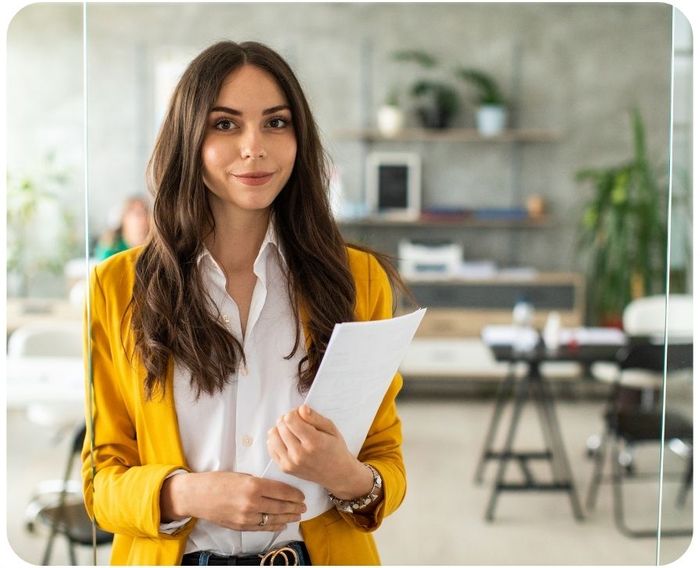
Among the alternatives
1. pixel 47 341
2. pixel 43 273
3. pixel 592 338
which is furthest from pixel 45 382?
pixel 592 338

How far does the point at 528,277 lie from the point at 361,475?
16.0ft

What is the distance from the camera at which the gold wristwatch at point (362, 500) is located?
3.62ft

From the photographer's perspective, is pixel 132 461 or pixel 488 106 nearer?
pixel 132 461

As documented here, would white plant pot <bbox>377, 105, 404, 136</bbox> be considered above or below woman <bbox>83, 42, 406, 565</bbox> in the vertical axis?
above

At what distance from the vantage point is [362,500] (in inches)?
43.4

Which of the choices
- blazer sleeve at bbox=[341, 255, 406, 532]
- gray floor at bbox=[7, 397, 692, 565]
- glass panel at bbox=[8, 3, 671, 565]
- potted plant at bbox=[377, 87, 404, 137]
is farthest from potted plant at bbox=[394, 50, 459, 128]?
blazer sleeve at bbox=[341, 255, 406, 532]

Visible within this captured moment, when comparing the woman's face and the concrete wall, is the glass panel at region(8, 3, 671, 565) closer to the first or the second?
the concrete wall

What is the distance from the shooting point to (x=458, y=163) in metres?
6.25

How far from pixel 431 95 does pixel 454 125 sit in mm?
295

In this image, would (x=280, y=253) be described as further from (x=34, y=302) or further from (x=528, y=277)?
(x=528, y=277)

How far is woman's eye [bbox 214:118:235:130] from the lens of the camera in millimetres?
1081

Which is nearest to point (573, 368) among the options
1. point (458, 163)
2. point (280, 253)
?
point (458, 163)

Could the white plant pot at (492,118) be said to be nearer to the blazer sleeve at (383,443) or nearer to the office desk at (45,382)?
the office desk at (45,382)

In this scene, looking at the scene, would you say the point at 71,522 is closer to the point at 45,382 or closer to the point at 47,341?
the point at 45,382
